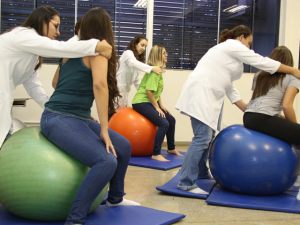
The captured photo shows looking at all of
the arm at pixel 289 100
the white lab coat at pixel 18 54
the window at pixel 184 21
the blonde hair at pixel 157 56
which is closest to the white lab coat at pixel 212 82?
the arm at pixel 289 100

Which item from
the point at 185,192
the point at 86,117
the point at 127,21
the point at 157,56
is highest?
the point at 127,21

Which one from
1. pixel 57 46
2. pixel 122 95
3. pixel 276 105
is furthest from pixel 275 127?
A: pixel 122 95

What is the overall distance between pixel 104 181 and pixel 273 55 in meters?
1.91

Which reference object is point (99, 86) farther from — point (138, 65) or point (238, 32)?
point (138, 65)

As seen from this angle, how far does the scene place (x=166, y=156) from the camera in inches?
174

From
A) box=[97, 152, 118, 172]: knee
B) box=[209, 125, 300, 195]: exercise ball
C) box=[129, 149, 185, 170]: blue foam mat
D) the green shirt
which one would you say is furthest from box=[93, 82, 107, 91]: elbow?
the green shirt

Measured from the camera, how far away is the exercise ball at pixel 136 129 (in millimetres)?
4141

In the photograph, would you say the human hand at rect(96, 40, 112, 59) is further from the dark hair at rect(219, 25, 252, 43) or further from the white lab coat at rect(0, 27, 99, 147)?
the dark hair at rect(219, 25, 252, 43)

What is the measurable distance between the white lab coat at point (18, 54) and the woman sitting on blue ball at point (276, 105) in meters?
1.55

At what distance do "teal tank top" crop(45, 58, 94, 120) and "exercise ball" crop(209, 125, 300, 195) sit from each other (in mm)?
1282

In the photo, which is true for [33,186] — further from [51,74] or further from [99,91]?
[51,74]

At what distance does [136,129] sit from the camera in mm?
4133

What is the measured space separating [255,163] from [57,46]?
1700 millimetres

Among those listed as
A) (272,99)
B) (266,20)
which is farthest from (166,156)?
(266,20)
